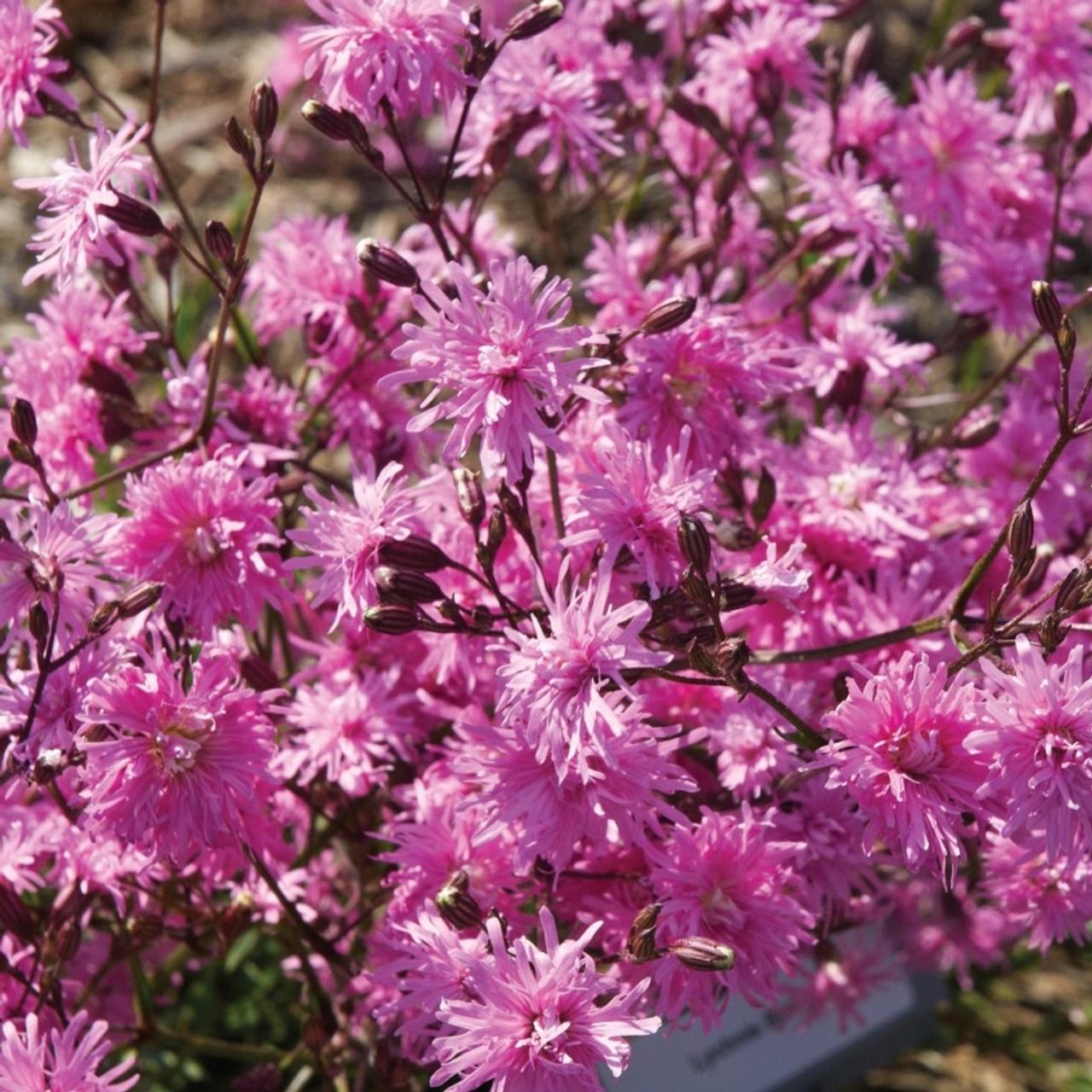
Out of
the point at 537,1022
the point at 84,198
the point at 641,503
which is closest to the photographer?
the point at 537,1022

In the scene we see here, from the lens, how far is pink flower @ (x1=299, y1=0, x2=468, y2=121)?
1176 mm

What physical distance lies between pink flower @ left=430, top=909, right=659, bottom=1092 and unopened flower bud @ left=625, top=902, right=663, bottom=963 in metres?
0.03

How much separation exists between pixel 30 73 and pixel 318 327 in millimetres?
372

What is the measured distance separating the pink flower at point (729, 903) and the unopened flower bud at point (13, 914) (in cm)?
56

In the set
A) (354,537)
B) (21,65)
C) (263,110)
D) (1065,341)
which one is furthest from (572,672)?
(21,65)

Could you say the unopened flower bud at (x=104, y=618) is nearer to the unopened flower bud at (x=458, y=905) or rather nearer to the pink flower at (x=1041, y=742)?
the unopened flower bud at (x=458, y=905)

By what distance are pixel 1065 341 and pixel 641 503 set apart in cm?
36

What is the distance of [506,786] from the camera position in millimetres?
1088

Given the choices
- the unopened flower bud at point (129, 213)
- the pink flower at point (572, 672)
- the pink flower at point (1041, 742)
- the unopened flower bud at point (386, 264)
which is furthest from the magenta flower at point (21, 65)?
the pink flower at point (1041, 742)

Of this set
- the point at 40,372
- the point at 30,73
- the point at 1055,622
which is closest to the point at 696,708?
the point at 1055,622

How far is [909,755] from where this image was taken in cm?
107

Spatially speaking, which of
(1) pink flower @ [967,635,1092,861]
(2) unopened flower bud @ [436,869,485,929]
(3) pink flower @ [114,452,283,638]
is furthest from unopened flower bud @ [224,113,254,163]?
(1) pink flower @ [967,635,1092,861]

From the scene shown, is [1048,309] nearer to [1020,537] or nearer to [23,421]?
[1020,537]

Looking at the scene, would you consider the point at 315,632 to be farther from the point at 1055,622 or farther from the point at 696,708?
the point at 1055,622
